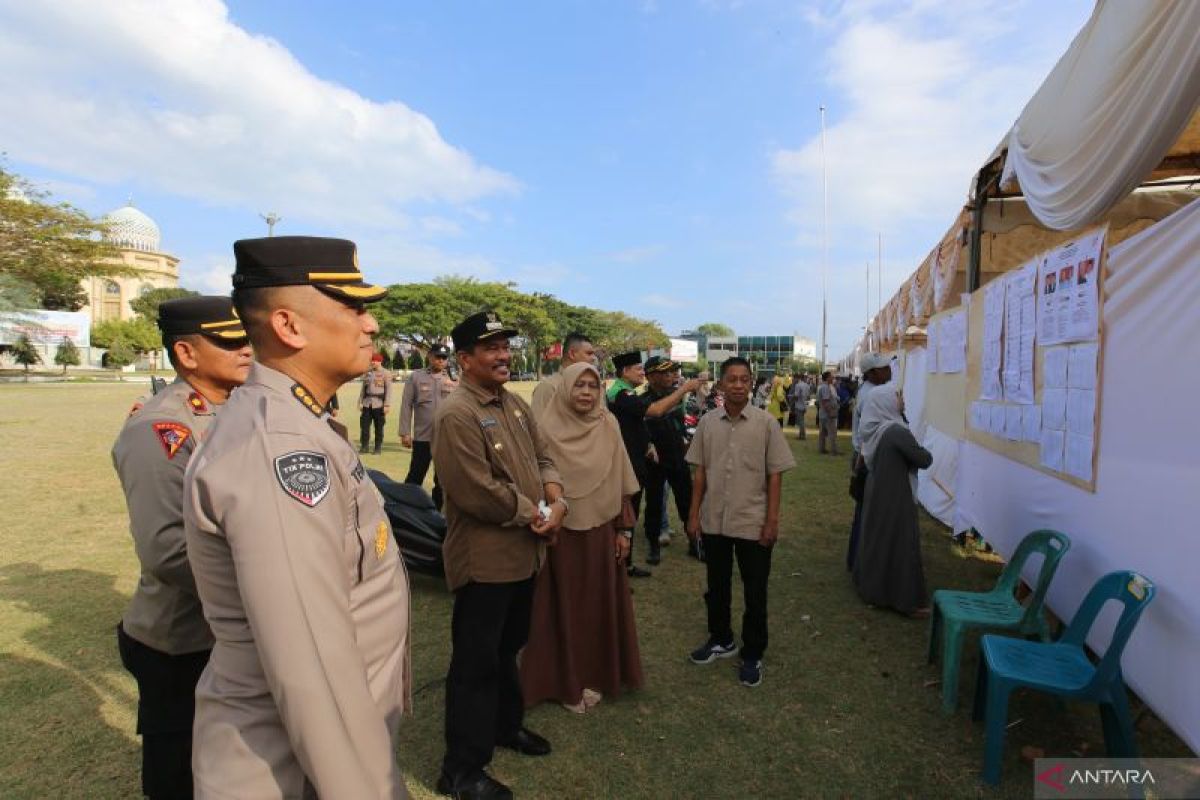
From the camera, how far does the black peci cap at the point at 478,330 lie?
8.84 ft

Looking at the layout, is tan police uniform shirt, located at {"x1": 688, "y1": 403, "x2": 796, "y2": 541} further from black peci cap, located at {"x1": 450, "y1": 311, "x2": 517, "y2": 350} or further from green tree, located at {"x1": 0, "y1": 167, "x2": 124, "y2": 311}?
green tree, located at {"x1": 0, "y1": 167, "x2": 124, "y2": 311}

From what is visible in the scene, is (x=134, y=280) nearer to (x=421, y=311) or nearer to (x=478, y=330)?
(x=421, y=311)

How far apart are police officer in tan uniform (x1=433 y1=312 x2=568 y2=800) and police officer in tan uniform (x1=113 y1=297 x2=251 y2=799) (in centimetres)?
93

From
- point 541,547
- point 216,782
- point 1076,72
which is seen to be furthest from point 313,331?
point 1076,72

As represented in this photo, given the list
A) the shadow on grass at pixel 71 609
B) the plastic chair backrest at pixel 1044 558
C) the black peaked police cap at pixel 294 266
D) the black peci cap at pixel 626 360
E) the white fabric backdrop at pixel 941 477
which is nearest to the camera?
the black peaked police cap at pixel 294 266

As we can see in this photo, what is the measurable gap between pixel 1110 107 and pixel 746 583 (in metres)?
2.76

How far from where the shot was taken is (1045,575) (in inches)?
124

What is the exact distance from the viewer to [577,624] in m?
3.36

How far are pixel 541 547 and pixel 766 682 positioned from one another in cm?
177

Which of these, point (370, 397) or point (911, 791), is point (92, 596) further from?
point (370, 397)

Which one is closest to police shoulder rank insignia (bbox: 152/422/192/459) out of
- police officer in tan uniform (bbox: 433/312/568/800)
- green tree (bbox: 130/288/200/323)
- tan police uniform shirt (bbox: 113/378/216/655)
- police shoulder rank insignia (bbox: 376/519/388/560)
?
tan police uniform shirt (bbox: 113/378/216/655)

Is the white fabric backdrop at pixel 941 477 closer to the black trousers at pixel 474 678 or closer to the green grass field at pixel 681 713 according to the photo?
the green grass field at pixel 681 713

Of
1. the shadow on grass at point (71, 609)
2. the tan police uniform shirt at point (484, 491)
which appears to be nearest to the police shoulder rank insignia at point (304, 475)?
the tan police uniform shirt at point (484, 491)

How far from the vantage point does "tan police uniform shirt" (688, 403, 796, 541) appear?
357 centimetres
